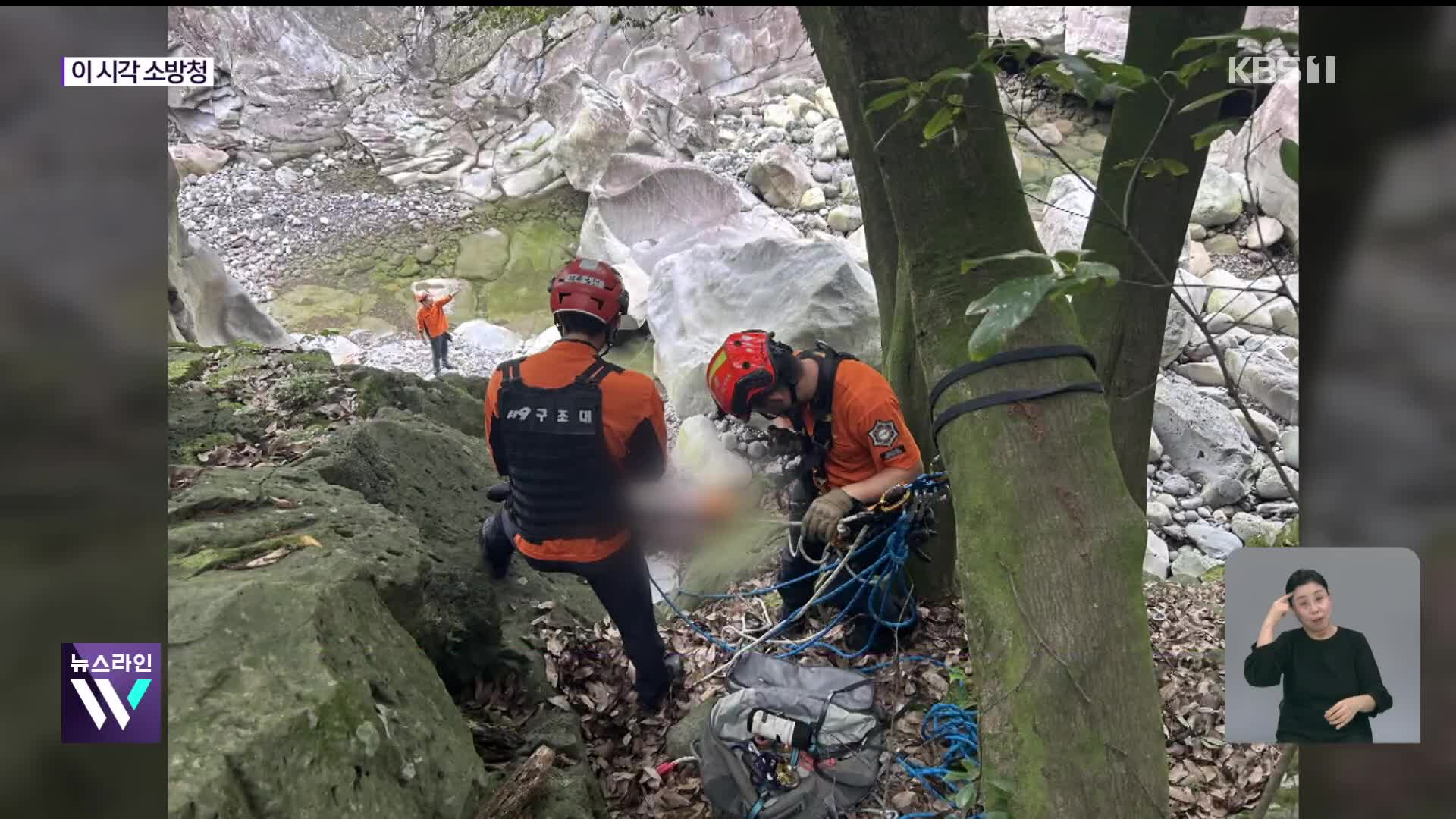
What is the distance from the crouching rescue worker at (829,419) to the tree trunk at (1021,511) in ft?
3.64

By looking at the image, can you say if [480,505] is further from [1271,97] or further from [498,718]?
[1271,97]

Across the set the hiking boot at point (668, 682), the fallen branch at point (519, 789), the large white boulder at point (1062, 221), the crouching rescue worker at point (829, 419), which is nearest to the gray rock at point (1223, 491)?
the large white boulder at point (1062, 221)

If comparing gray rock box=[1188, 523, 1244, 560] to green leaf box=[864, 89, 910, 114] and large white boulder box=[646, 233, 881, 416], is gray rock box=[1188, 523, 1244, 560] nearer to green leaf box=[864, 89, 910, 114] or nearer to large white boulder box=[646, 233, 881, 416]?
large white boulder box=[646, 233, 881, 416]

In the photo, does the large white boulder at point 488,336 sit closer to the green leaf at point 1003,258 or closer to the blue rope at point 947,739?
the blue rope at point 947,739

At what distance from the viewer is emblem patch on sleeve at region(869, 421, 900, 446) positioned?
10.8 ft

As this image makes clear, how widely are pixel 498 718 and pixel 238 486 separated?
4.36 feet

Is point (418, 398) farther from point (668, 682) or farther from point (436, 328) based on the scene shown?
point (436, 328)

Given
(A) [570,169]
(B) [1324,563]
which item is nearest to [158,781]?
(B) [1324,563]

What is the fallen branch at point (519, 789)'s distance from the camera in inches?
96.3

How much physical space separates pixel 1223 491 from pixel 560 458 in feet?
25.9

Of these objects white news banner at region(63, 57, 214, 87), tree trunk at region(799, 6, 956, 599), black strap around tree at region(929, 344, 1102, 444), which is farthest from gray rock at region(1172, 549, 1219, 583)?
white news banner at region(63, 57, 214, 87)

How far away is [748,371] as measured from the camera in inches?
127

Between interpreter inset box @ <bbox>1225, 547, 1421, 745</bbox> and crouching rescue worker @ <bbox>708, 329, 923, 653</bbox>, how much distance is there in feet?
4.71

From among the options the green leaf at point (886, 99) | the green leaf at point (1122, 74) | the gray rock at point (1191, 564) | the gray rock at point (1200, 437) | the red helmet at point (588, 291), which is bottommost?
the gray rock at point (1191, 564)
